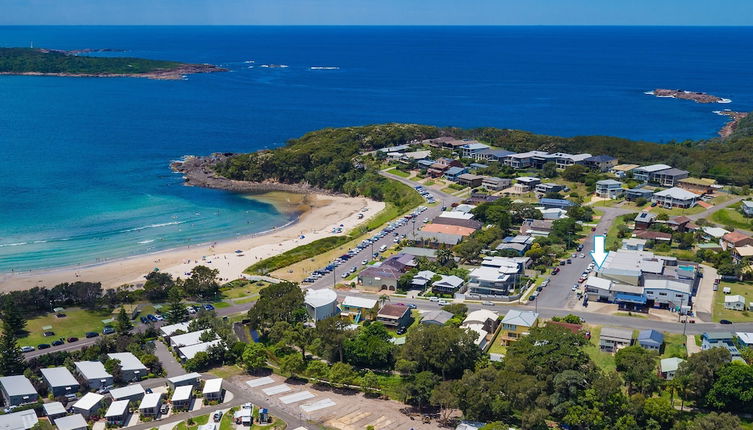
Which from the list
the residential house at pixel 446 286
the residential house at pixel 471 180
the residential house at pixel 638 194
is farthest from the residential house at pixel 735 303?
the residential house at pixel 471 180

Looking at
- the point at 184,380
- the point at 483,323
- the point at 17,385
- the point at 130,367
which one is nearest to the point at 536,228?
the point at 483,323

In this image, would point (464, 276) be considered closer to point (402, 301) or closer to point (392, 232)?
point (402, 301)

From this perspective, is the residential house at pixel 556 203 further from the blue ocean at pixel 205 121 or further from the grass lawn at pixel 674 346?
the grass lawn at pixel 674 346

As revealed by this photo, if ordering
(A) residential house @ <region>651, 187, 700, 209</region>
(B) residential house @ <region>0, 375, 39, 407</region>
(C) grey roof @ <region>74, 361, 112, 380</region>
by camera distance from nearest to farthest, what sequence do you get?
1. (B) residential house @ <region>0, 375, 39, 407</region>
2. (C) grey roof @ <region>74, 361, 112, 380</region>
3. (A) residential house @ <region>651, 187, 700, 209</region>

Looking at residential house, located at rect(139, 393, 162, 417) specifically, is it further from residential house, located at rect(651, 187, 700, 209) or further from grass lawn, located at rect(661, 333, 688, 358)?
residential house, located at rect(651, 187, 700, 209)

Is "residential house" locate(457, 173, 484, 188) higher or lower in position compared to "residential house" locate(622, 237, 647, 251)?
higher

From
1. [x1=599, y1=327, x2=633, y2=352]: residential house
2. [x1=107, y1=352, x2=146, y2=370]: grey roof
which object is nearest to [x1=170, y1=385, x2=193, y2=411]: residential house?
[x1=107, y1=352, x2=146, y2=370]: grey roof

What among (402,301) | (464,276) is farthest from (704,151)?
(402,301)
